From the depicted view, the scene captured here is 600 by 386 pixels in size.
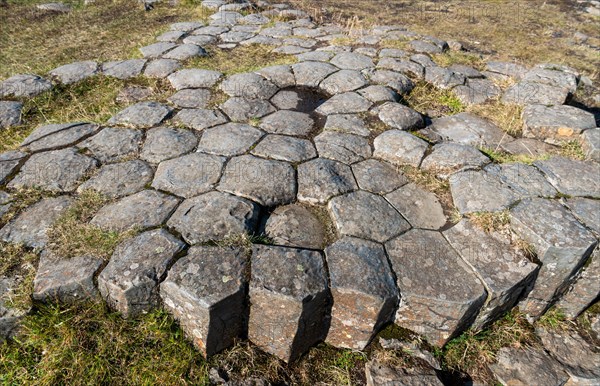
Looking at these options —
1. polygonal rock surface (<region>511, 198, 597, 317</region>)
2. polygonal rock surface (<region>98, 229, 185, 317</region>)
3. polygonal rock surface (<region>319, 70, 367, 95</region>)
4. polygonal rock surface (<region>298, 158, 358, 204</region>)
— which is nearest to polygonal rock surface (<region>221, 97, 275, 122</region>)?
polygonal rock surface (<region>319, 70, 367, 95</region>)

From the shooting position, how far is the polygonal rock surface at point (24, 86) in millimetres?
3676

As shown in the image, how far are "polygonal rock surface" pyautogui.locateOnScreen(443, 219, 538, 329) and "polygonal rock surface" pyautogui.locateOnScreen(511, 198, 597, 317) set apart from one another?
0.11 meters

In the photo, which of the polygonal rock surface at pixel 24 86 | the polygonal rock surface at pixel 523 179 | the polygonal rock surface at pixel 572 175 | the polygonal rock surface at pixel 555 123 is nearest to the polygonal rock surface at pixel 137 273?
the polygonal rock surface at pixel 523 179

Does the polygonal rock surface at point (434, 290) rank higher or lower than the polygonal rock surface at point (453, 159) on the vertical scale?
lower

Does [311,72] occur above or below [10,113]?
above

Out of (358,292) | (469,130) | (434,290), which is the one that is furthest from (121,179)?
(469,130)

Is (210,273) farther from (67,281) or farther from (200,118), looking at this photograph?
(200,118)

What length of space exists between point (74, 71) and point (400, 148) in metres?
3.43

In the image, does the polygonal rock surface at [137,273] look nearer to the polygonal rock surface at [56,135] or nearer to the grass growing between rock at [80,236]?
the grass growing between rock at [80,236]

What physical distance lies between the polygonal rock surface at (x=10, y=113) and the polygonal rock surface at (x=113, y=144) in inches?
40.4

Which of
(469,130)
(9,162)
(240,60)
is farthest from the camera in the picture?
(240,60)

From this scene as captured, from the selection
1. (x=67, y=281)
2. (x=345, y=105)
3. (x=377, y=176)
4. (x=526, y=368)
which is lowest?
(x=526, y=368)

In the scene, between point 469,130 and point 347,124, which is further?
point 469,130

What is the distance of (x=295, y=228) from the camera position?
7.29 feet
